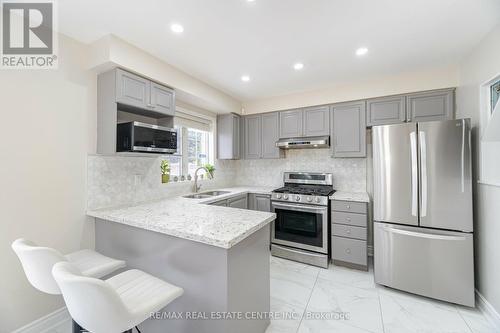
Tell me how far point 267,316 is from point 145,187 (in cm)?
194

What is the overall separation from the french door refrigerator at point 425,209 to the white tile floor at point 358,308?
128 mm

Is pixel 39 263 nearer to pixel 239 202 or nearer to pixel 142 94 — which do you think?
pixel 142 94

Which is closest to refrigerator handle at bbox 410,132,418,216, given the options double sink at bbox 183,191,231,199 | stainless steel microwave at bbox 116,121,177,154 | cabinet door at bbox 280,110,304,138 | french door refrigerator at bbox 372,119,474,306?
french door refrigerator at bbox 372,119,474,306

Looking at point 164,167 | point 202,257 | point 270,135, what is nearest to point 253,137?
point 270,135

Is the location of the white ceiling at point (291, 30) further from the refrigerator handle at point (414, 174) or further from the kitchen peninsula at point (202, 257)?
the kitchen peninsula at point (202, 257)

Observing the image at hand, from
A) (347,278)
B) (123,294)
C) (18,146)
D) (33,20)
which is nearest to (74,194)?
(18,146)

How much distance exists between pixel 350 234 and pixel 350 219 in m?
0.20

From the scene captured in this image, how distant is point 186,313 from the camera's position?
1409 millimetres

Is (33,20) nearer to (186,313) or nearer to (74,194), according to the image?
(74,194)

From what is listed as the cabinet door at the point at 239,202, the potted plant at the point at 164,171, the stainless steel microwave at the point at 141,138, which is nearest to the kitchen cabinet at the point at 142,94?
the stainless steel microwave at the point at 141,138

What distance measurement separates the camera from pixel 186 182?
3236mm

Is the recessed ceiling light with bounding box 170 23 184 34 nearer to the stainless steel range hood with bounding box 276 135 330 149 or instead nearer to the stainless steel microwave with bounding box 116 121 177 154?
the stainless steel microwave with bounding box 116 121 177 154

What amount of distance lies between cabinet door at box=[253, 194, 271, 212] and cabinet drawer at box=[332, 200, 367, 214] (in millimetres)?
985

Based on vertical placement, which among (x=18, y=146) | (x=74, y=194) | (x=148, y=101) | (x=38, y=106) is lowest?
(x=74, y=194)
